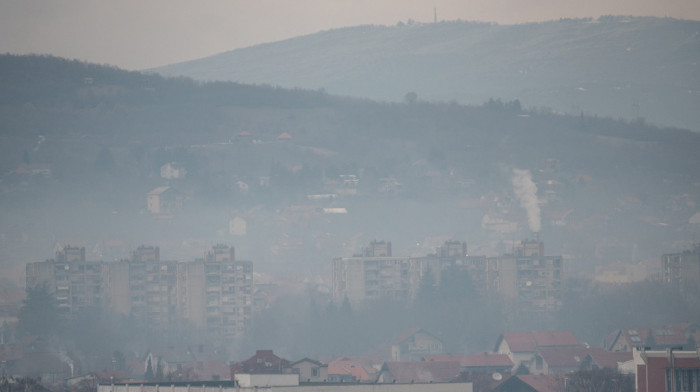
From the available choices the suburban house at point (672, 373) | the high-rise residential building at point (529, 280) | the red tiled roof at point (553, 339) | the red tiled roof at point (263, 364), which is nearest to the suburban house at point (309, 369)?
the red tiled roof at point (263, 364)

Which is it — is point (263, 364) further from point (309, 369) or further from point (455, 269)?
point (455, 269)

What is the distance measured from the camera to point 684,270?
13688 cm

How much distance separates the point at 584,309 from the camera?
129 m

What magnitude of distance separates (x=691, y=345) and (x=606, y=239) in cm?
9535

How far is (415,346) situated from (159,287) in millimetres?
35497

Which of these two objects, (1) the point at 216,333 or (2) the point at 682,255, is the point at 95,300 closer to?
(1) the point at 216,333

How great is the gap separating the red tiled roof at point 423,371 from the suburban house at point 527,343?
12.8m

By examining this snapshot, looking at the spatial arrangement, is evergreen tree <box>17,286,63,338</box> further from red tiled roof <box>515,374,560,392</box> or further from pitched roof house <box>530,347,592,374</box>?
red tiled roof <box>515,374,560,392</box>

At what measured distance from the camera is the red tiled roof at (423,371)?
74000 mm

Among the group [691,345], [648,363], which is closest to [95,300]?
[691,345]

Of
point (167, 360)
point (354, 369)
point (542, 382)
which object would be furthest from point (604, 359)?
point (167, 360)

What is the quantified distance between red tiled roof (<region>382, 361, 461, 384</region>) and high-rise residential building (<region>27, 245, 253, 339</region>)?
54327 mm

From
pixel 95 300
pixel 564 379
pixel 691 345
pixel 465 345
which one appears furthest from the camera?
pixel 95 300

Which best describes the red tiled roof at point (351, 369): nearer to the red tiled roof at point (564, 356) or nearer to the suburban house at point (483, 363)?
the suburban house at point (483, 363)
